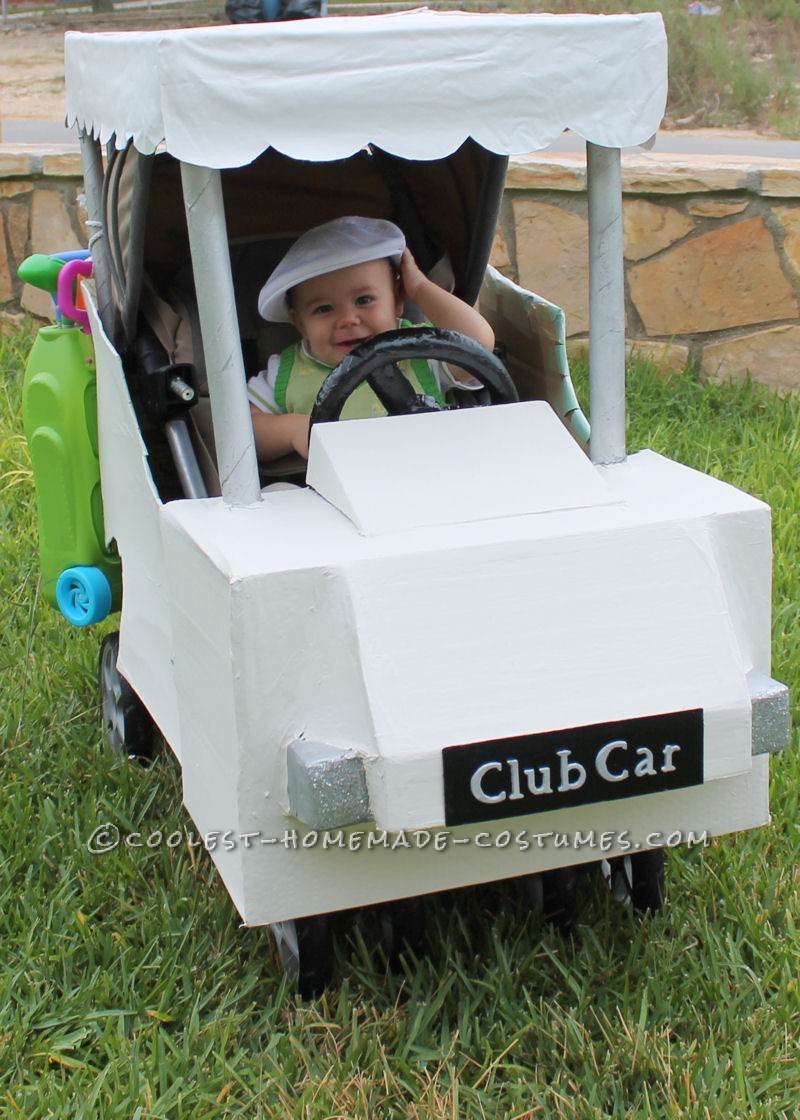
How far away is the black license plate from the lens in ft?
5.37

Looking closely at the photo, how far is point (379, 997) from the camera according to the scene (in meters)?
2.01

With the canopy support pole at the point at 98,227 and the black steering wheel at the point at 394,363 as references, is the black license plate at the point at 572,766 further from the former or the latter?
the canopy support pole at the point at 98,227

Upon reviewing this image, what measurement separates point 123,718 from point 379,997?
0.90 metres

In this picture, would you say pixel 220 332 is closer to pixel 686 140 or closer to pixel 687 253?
pixel 687 253

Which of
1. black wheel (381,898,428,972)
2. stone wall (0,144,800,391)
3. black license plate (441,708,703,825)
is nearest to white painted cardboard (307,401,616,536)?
black license plate (441,708,703,825)

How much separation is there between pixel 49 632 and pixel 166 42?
1.79 m

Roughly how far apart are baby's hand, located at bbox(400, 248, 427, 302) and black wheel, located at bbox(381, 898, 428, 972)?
112 centimetres

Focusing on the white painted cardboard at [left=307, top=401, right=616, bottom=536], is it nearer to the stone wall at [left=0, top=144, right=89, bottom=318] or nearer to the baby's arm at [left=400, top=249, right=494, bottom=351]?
the baby's arm at [left=400, top=249, right=494, bottom=351]

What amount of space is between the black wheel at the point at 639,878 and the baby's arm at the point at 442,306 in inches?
37.8

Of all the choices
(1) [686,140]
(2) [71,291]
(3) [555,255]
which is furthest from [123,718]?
(1) [686,140]

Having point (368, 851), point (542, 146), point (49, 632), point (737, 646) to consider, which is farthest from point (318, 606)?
point (49, 632)

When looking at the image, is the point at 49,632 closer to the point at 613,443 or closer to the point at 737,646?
the point at 613,443

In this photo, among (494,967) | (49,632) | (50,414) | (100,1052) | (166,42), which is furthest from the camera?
(49,632)

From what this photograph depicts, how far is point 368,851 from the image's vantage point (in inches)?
70.3
